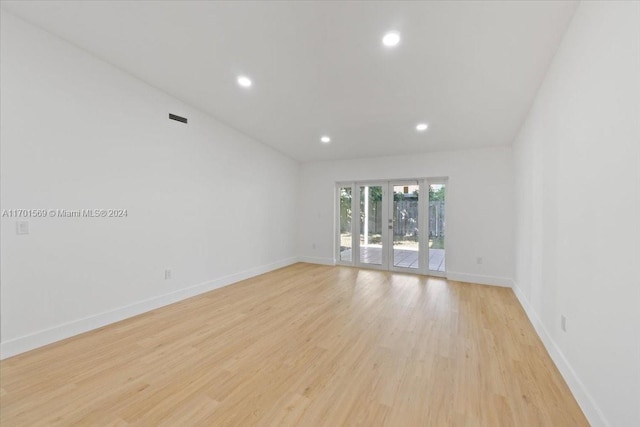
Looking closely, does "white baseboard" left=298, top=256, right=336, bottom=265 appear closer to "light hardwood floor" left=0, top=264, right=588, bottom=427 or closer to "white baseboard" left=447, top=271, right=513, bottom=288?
"white baseboard" left=447, top=271, right=513, bottom=288

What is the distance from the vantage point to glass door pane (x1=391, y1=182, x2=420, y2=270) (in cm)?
555

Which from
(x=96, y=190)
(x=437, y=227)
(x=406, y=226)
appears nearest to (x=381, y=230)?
(x=406, y=226)

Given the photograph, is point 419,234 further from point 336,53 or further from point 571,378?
point 336,53

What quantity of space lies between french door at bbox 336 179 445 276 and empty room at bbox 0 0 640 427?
89cm

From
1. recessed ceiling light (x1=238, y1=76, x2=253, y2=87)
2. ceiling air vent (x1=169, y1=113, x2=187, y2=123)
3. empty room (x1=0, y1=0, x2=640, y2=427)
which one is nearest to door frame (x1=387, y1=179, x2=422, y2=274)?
empty room (x1=0, y1=0, x2=640, y2=427)

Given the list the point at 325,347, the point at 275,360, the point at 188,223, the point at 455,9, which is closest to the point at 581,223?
the point at 455,9

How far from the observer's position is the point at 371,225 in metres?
6.10

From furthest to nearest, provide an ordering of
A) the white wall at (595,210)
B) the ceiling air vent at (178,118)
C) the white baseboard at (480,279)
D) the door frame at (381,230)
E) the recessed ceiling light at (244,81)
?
the door frame at (381,230)
the white baseboard at (480,279)
the ceiling air vent at (178,118)
the recessed ceiling light at (244,81)
the white wall at (595,210)

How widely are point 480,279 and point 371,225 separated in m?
2.38

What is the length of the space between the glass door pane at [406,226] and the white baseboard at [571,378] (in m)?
2.64

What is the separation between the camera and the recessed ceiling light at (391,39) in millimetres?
2332

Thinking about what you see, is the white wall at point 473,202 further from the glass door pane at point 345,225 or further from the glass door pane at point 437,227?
the glass door pane at point 345,225

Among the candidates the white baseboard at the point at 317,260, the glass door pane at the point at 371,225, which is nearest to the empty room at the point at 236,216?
the glass door pane at the point at 371,225

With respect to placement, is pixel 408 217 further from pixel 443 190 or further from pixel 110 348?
pixel 110 348
